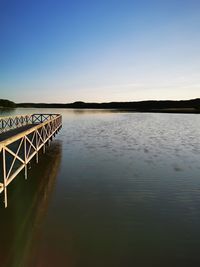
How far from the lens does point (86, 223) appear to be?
601 centimetres

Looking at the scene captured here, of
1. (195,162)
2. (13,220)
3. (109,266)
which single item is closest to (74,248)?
(109,266)

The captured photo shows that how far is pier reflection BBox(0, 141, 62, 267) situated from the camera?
476 cm

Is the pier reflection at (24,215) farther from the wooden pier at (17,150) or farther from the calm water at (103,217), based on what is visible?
the wooden pier at (17,150)

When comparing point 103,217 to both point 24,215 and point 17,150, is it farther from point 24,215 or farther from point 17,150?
point 17,150

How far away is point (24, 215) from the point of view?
6445 mm

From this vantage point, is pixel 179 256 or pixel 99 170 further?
pixel 99 170

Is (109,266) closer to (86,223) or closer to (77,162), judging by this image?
(86,223)

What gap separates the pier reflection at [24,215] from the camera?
4.76 metres

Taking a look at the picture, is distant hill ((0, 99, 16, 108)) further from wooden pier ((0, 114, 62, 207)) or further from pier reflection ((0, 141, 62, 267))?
pier reflection ((0, 141, 62, 267))

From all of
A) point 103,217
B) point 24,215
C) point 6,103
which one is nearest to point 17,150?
point 24,215

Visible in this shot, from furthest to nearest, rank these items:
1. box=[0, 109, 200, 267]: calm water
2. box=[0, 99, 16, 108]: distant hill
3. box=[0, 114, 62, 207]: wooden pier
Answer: box=[0, 99, 16, 108]: distant hill → box=[0, 114, 62, 207]: wooden pier → box=[0, 109, 200, 267]: calm water

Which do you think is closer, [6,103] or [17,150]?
[17,150]

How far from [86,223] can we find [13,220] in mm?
2142

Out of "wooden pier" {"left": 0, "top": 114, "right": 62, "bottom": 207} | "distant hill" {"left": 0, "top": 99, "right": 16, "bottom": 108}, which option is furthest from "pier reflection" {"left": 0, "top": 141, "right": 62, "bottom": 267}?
"distant hill" {"left": 0, "top": 99, "right": 16, "bottom": 108}
